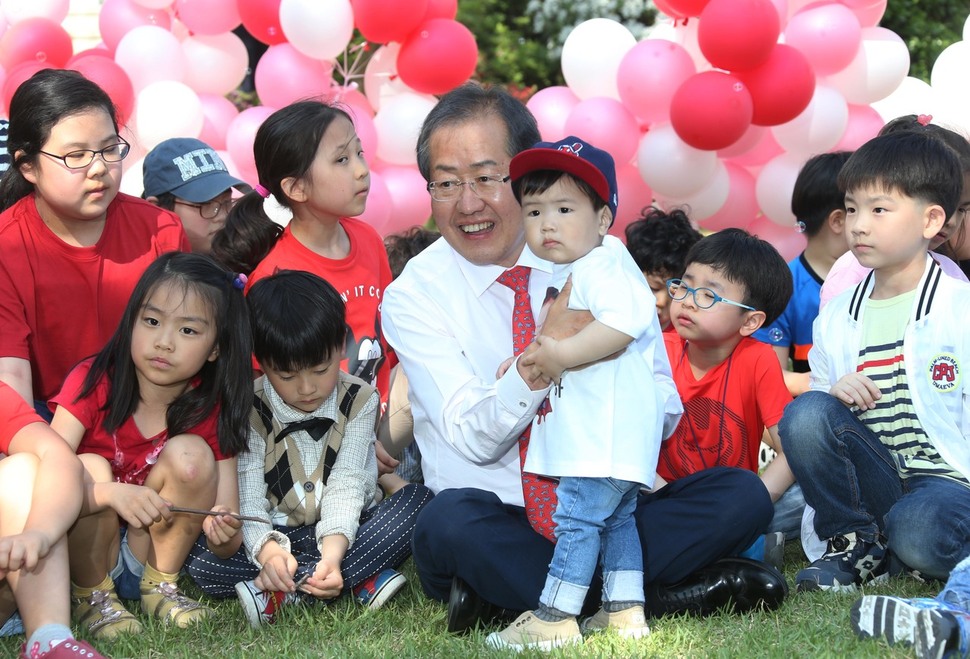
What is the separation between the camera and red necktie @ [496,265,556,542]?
3.01m

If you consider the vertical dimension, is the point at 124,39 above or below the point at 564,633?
above

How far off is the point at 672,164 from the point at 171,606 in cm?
351

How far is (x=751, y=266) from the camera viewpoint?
3.78 meters

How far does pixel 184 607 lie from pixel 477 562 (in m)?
0.90

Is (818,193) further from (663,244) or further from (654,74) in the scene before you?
(654,74)

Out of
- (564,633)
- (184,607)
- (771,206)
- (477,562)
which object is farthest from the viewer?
(771,206)

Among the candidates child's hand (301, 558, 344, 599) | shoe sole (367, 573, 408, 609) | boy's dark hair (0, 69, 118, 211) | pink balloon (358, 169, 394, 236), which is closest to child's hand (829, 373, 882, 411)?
shoe sole (367, 573, 408, 609)

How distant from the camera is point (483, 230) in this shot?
3.36 metres

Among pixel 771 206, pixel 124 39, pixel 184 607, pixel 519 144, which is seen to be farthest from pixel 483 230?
pixel 124 39

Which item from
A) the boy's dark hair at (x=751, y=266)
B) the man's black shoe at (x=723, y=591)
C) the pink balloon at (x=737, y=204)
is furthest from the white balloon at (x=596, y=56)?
the man's black shoe at (x=723, y=591)

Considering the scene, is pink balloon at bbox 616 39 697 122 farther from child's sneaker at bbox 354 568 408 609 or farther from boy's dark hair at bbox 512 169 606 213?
child's sneaker at bbox 354 568 408 609

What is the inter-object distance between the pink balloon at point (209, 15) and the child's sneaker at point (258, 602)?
4.09m

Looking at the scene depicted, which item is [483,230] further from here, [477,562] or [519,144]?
[477,562]

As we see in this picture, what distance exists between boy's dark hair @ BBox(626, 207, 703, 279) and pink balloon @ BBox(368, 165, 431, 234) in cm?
175
